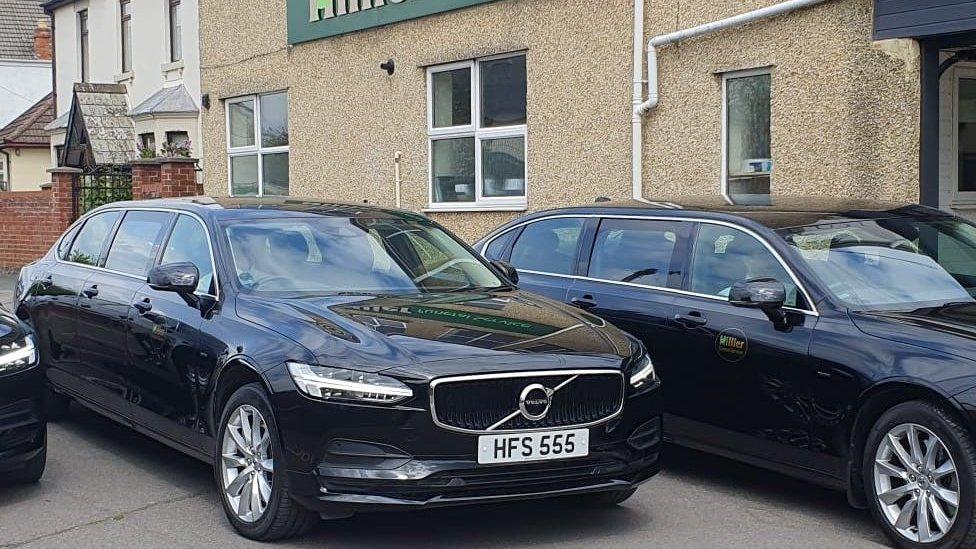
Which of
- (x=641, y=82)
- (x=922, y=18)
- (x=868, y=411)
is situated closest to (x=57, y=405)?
(x=868, y=411)

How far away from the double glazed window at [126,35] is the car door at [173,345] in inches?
729

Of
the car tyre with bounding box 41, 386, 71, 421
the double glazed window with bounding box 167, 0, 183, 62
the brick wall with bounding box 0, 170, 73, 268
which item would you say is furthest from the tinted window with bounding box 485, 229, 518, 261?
the brick wall with bounding box 0, 170, 73, 268

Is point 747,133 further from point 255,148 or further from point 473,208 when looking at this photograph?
point 255,148

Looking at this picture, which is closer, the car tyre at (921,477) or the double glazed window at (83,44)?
the car tyre at (921,477)

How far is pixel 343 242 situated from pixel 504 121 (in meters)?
8.05

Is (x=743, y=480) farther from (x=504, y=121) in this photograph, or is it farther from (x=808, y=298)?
(x=504, y=121)

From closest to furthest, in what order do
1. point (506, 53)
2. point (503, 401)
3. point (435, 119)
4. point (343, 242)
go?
point (503, 401)
point (343, 242)
point (506, 53)
point (435, 119)

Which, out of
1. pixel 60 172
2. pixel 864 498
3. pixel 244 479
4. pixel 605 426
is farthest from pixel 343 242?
pixel 60 172

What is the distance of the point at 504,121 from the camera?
48.0ft

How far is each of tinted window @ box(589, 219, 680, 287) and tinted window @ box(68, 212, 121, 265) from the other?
314cm

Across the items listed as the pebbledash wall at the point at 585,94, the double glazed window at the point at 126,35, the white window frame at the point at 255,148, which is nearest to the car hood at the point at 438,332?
the pebbledash wall at the point at 585,94

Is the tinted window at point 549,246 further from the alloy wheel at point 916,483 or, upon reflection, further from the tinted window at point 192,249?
the alloy wheel at point 916,483

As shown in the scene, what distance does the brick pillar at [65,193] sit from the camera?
72.2 ft

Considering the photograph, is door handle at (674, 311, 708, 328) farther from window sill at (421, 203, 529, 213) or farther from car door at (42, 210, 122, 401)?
window sill at (421, 203, 529, 213)
